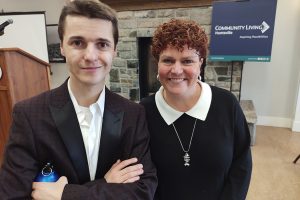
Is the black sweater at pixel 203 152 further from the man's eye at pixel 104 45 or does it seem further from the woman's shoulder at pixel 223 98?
the man's eye at pixel 104 45

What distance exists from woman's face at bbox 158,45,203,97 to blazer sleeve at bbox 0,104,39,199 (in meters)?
0.56

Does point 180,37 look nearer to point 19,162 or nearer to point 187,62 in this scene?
point 187,62

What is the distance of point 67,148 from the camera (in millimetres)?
888

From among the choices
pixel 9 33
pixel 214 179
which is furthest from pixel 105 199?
pixel 9 33

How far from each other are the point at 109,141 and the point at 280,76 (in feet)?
10.7

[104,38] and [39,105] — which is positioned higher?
[104,38]

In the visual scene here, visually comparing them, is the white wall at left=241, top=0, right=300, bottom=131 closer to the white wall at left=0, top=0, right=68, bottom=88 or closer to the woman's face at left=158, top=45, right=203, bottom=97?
the woman's face at left=158, top=45, right=203, bottom=97

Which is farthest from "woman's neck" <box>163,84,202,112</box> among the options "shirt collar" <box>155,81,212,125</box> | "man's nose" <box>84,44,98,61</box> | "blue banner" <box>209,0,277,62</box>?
"blue banner" <box>209,0,277,62</box>

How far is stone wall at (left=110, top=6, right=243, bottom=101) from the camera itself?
3.06 meters

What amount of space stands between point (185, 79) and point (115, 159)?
44 cm

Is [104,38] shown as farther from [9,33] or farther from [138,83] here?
[9,33]

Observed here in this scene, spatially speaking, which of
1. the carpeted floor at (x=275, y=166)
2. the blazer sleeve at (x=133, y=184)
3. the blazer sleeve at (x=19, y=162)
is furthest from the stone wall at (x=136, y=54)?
the blazer sleeve at (x=19, y=162)

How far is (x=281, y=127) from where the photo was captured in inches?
141

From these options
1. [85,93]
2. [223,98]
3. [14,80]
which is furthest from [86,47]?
[14,80]
